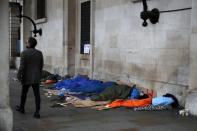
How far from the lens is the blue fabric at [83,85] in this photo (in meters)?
12.5

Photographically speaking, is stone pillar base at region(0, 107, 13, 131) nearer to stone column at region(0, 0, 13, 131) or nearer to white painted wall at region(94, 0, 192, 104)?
stone column at region(0, 0, 13, 131)

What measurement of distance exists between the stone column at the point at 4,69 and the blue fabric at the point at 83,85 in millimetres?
5370

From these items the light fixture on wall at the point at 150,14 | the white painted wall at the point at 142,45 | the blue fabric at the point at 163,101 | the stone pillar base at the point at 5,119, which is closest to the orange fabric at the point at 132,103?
the blue fabric at the point at 163,101

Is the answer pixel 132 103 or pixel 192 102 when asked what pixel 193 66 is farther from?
pixel 132 103

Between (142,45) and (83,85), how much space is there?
2488 millimetres

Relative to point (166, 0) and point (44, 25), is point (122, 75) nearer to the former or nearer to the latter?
point (166, 0)

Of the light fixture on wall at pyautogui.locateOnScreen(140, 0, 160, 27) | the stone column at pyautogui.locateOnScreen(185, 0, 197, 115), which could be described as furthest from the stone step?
the light fixture on wall at pyautogui.locateOnScreen(140, 0, 160, 27)

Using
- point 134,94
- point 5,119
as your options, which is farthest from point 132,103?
point 5,119

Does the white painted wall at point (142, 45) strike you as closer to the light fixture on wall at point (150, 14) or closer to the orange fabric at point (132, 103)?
the light fixture on wall at point (150, 14)

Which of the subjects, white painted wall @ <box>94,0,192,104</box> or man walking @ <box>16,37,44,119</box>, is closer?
man walking @ <box>16,37,44,119</box>

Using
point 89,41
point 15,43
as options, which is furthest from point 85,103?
point 15,43

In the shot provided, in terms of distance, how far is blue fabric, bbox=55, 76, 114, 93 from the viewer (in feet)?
40.9

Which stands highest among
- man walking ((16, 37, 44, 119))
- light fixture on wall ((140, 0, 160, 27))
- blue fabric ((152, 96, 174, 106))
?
light fixture on wall ((140, 0, 160, 27))

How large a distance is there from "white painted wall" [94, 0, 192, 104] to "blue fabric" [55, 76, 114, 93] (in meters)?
0.59
